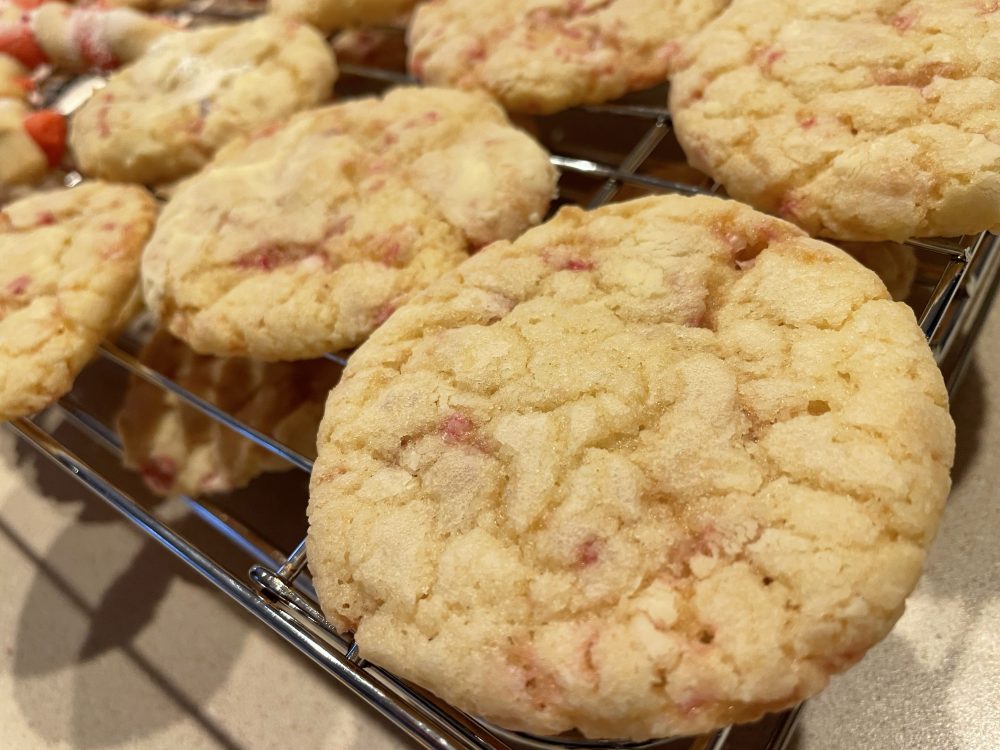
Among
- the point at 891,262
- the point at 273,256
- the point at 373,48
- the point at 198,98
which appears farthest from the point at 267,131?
the point at 891,262

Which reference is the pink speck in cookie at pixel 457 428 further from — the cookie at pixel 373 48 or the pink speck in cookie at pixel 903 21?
the cookie at pixel 373 48

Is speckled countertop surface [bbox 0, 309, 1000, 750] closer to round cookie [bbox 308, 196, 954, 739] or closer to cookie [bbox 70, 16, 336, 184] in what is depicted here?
round cookie [bbox 308, 196, 954, 739]

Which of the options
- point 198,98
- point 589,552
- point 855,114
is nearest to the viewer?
point 589,552

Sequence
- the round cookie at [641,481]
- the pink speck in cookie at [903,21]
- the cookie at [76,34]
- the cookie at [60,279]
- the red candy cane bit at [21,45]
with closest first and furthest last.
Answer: the round cookie at [641,481] → the pink speck in cookie at [903,21] → the cookie at [60,279] → the cookie at [76,34] → the red candy cane bit at [21,45]

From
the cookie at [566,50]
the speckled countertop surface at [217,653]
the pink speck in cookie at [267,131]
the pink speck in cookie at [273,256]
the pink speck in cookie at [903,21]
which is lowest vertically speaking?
the speckled countertop surface at [217,653]

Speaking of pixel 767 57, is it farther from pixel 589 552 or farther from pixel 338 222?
pixel 589 552

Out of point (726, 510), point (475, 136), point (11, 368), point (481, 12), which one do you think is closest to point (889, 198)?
point (726, 510)

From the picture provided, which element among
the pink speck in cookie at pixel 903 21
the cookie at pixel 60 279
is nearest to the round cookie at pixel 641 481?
the pink speck in cookie at pixel 903 21
